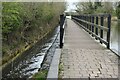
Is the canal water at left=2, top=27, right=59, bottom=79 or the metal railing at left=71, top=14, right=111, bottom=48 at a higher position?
the metal railing at left=71, top=14, right=111, bottom=48

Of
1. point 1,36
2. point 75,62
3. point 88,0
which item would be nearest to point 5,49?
point 1,36

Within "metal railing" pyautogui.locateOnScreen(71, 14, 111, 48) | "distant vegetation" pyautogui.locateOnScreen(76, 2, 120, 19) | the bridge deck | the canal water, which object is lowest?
the canal water

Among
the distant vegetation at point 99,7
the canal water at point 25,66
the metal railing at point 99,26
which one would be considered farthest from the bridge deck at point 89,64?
the distant vegetation at point 99,7

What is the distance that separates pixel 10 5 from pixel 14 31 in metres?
2.13

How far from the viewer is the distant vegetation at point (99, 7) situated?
54400mm

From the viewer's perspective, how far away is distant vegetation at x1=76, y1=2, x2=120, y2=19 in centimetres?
5440

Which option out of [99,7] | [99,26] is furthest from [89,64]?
[99,7]

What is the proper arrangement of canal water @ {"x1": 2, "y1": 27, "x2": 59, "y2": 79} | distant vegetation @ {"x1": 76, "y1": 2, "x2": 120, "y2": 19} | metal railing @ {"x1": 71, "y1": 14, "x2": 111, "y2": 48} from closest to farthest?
metal railing @ {"x1": 71, "y1": 14, "x2": 111, "y2": 48} → canal water @ {"x1": 2, "y1": 27, "x2": 59, "y2": 79} → distant vegetation @ {"x1": 76, "y1": 2, "x2": 120, "y2": 19}

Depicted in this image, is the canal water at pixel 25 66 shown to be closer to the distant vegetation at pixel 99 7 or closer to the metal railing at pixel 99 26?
the metal railing at pixel 99 26

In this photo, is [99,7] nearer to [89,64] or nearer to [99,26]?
[99,26]

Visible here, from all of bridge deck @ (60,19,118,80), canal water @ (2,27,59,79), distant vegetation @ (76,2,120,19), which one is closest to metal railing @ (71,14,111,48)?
bridge deck @ (60,19,118,80)

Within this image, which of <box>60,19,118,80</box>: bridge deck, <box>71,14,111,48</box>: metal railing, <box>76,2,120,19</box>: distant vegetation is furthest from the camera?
<box>76,2,120,19</box>: distant vegetation

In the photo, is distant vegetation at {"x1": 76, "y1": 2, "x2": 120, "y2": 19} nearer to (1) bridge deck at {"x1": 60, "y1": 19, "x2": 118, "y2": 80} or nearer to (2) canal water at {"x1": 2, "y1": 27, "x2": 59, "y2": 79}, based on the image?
(2) canal water at {"x1": 2, "y1": 27, "x2": 59, "y2": 79}

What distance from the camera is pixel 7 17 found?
11312 mm
